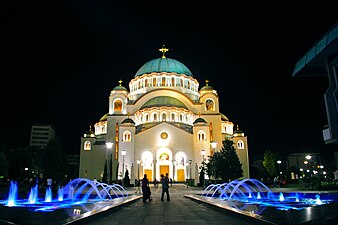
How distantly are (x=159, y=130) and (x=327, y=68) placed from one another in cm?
3198

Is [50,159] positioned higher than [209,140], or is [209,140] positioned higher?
[209,140]

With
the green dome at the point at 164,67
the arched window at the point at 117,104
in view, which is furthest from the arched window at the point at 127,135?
the green dome at the point at 164,67

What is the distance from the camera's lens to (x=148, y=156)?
42.7 meters

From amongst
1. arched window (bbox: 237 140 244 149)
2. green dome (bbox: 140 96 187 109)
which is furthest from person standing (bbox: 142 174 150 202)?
arched window (bbox: 237 140 244 149)

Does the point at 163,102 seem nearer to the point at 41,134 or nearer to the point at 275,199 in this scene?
the point at 275,199

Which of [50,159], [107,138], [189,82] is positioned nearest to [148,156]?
[107,138]

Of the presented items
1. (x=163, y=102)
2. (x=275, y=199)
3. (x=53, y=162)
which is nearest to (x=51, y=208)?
(x=275, y=199)

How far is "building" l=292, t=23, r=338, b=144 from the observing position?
1153 cm

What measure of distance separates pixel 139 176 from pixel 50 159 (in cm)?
1260

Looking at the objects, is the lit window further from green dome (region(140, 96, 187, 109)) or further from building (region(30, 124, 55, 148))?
building (region(30, 124, 55, 148))

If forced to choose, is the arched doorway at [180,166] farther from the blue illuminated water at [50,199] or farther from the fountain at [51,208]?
the fountain at [51,208]

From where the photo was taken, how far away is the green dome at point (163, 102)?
45.8m

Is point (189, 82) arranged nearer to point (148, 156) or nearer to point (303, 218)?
point (148, 156)

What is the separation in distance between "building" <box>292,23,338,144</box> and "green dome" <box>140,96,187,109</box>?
1286 inches
